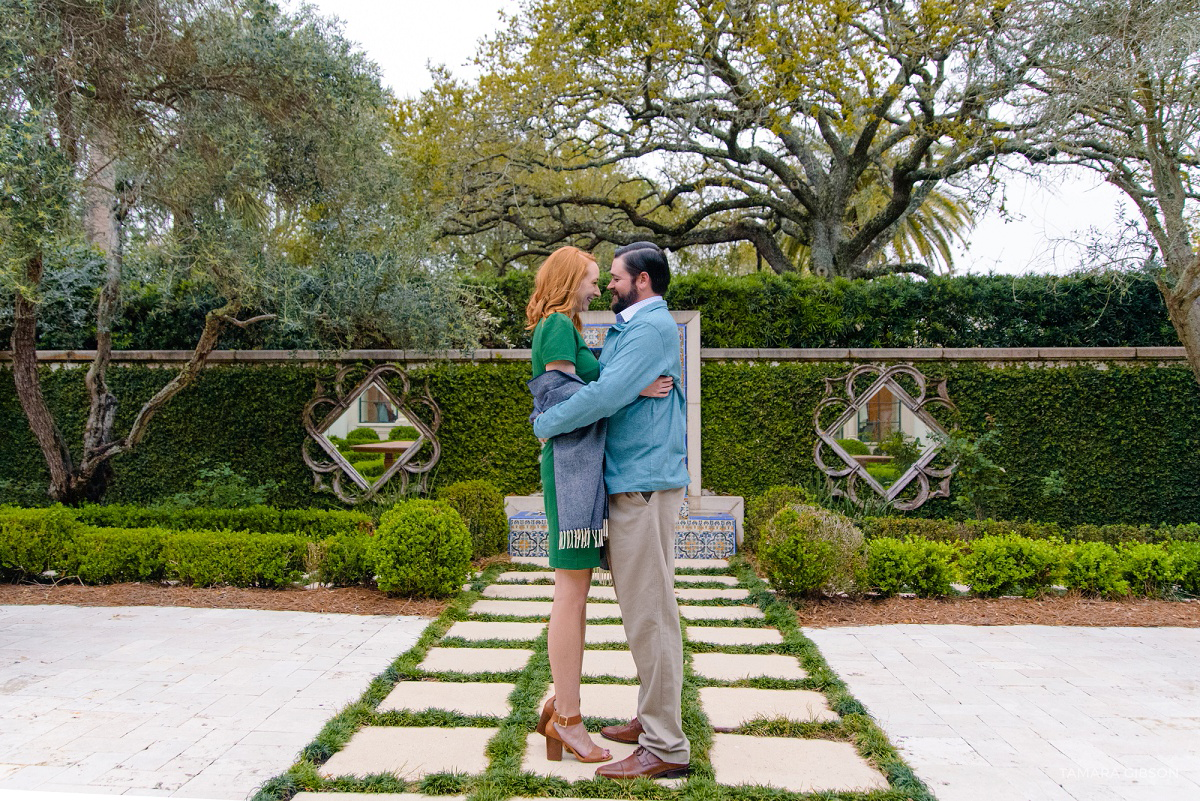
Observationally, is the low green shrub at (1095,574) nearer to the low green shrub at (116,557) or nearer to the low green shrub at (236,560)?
the low green shrub at (236,560)

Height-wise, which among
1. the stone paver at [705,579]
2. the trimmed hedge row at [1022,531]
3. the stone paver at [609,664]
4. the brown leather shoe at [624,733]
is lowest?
the stone paver at [705,579]

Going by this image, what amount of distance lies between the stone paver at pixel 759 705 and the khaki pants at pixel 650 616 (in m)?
0.62

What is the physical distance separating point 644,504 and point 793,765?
114 centimetres

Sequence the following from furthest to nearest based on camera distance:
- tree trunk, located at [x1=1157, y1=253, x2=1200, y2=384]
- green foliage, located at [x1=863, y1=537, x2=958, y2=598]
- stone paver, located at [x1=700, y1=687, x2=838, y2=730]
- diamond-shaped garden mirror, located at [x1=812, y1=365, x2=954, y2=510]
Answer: diamond-shaped garden mirror, located at [x1=812, y1=365, x2=954, y2=510] → tree trunk, located at [x1=1157, y1=253, x2=1200, y2=384] → green foliage, located at [x1=863, y1=537, x2=958, y2=598] → stone paver, located at [x1=700, y1=687, x2=838, y2=730]

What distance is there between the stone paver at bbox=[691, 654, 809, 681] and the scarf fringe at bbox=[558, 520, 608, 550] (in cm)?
154

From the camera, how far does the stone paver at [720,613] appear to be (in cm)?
513

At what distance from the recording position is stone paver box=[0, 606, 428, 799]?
111 inches

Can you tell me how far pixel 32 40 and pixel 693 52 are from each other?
323 inches

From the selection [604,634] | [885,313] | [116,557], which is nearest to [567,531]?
[604,634]

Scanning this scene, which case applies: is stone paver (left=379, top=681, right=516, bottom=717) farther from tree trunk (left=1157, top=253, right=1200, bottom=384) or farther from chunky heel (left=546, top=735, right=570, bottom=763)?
tree trunk (left=1157, top=253, right=1200, bottom=384)

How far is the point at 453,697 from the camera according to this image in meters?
3.62

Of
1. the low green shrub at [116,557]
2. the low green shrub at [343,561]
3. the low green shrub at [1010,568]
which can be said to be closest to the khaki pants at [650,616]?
the low green shrub at [343,561]

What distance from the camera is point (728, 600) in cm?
557

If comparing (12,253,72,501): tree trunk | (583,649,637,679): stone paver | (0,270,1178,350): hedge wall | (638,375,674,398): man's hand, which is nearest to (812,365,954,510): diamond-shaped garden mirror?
(0,270,1178,350): hedge wall
